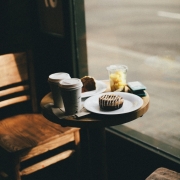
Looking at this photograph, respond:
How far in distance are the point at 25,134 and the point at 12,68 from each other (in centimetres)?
58

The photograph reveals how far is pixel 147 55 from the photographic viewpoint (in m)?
5.30

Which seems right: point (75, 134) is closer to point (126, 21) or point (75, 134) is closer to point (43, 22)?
point (43, 22)

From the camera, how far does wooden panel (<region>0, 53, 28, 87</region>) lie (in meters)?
2.38

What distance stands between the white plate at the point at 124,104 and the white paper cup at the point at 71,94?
3.1 inches

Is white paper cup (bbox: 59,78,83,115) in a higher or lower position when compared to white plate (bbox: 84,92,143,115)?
higher

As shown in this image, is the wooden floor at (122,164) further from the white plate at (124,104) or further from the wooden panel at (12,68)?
the wooden panel at (12,68)

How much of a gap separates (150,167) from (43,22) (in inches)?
61.9

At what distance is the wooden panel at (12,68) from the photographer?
238 cm

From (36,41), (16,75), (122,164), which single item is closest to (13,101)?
(16,75)

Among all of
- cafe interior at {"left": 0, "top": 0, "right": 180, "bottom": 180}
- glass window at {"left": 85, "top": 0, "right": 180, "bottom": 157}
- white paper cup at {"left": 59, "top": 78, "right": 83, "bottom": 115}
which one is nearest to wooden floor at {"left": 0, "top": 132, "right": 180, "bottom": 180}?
cafe interior at {"left": 0, "top": 0, "right": 180, "bottom": 180}

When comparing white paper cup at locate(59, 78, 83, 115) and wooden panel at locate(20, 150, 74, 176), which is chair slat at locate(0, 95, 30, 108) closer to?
wooden panel at locate(20, 150, 74, 176)

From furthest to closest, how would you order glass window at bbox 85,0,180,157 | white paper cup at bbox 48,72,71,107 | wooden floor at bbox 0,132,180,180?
glass window at bbox 85,0,180,157
wooden floor at bbox 0,132,180,180
white paper cup at bbox 48,72,71,107

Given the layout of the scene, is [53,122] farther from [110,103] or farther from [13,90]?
[13,90]

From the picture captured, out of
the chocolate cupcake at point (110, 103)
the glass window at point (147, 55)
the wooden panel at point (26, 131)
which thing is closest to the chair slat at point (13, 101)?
the wooden panel at point (26, 131)
